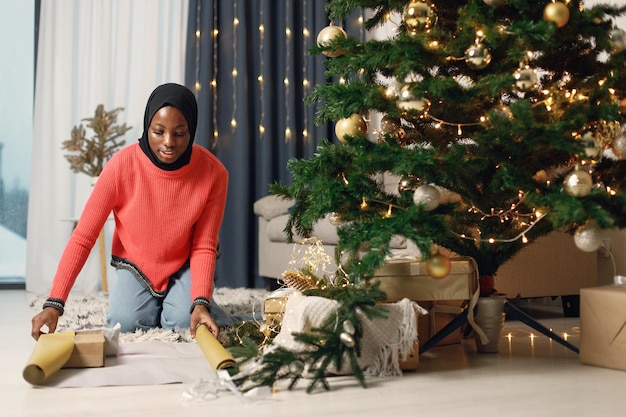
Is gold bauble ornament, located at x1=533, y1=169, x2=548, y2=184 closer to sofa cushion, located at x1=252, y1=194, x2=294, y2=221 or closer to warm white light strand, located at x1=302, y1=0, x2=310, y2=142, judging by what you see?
sofa cushion, located at x1=252, y1=194, x2=294, y2=221

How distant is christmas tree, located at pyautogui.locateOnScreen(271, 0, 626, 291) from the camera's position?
76.5 inches

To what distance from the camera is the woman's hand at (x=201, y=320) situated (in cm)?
227

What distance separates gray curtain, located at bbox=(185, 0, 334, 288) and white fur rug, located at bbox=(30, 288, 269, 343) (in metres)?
0.41

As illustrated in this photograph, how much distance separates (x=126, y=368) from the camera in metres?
2.05

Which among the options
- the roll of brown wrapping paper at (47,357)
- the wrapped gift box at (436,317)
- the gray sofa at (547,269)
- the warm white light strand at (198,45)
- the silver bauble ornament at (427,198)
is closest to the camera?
the roll of brown wrapping paper at (47,357)

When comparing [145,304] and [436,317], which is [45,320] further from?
[436,317]

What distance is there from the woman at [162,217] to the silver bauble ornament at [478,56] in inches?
38.2

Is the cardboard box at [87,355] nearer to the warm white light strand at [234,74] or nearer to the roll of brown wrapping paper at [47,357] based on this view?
the roll of brown wrapping paper at [47,357]

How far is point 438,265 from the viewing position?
1.99m

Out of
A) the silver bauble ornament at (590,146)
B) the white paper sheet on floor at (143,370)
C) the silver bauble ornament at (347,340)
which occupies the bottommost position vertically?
the white paper sheet on floor at (143,370)

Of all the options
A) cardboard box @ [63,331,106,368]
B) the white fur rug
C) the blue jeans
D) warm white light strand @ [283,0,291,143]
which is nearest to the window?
the white fur rug

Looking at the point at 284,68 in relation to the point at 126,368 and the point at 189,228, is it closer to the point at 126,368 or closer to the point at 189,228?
the point at 189,228

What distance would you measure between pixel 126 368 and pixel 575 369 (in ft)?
3.73

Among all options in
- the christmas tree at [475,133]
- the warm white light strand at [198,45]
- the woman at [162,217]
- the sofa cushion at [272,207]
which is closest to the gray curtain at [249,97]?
the warm white light strand at [198,45]
